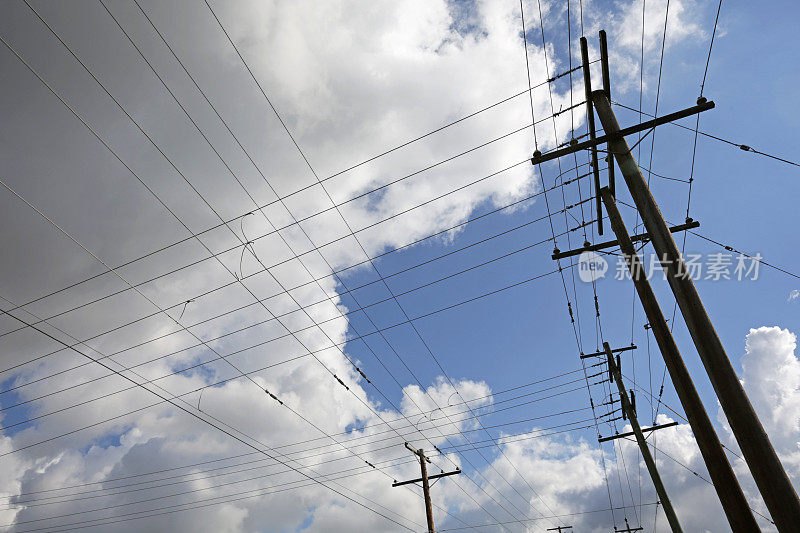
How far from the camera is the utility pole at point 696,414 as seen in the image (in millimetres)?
5500

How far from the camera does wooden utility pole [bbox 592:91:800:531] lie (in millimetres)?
4344

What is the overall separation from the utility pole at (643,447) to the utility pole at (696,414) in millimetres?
9202

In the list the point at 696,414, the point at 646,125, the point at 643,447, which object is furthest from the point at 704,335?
the point at 643,447

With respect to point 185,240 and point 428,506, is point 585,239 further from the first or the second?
point 428,506

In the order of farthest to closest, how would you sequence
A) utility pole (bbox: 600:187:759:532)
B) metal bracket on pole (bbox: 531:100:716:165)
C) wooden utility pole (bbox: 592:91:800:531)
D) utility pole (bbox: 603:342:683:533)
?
utility pole (bbox: 603:342:683:533)
metal bracket on pole (bbox: 531:100:716:165)
utility pole (bbox: 600:187:759:532)
wooden utility pole (bbox: 592:91:800:531)

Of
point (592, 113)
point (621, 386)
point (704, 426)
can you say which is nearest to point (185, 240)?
point (592, 113)

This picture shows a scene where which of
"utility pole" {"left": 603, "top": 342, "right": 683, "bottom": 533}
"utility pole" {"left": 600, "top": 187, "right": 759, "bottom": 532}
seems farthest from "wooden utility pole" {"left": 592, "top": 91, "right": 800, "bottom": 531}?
"utility pole" {"left": 603, "top": 342, "right": 683, "bottom": 533}

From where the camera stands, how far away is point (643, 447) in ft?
48.3

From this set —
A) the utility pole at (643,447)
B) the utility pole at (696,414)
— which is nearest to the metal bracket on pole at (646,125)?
the utility pole at (696,414)

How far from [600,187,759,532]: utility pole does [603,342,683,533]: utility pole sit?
920cm

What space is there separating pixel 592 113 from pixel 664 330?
13.1 ft

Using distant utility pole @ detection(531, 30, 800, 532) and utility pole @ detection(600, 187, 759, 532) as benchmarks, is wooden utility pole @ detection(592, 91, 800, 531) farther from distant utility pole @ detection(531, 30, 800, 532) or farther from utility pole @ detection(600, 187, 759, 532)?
utility pole @ detection(600, 187, 759, 532)

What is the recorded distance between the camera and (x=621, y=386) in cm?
1703

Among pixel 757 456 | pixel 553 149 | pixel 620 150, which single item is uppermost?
pixel 553 149
